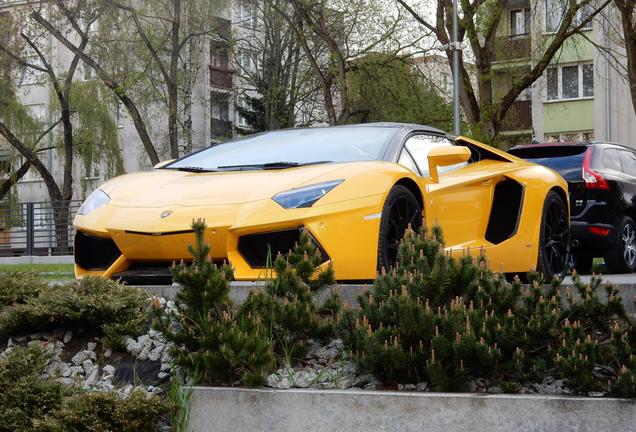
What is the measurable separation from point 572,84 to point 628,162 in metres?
37.6

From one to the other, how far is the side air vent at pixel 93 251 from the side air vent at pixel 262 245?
Result: 0.96 m

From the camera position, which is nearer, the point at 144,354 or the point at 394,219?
the point at 144,354

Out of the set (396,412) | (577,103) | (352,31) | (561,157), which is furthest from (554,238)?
(577,103)

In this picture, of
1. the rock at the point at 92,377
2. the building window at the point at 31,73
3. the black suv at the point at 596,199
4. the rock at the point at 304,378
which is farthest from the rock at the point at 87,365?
the building window at the point at 31,73

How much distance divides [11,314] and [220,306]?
1.12m

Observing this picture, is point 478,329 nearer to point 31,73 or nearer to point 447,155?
point 447,155

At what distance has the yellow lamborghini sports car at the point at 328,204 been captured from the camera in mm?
6500

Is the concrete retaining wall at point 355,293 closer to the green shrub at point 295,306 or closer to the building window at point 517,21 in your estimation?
the green shrub at point 295,306

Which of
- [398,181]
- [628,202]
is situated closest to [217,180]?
[398,181]

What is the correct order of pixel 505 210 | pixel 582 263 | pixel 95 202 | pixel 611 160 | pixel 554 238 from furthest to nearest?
pixel 582 263, pixel 611 160, pixel 554 238, pixel 505 210, pixel 95 202

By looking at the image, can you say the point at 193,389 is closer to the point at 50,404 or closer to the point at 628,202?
the point at 50,404

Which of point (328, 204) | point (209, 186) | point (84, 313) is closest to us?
point (84, 313)

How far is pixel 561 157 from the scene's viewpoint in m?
13.0

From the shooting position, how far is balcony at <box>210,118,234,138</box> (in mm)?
57906
